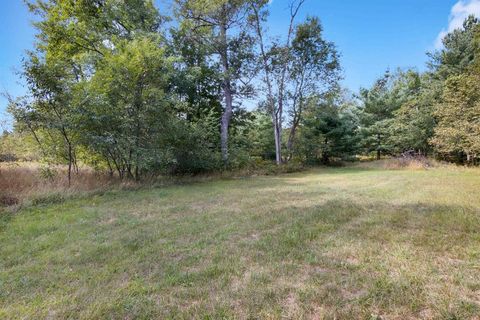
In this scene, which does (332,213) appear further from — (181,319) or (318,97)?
(318,97)

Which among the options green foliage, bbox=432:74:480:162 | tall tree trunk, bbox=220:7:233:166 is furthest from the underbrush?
green foliage, bbox=432:74:480:162

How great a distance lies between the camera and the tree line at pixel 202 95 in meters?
7.68

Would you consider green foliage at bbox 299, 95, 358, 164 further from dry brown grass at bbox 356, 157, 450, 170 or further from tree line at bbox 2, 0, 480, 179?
dry brown grass at bbox 356, 157, 450, 170

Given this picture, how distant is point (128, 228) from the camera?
3.93 metres

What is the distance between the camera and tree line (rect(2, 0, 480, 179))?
768 centimetres

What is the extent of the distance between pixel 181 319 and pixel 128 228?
2538 mm

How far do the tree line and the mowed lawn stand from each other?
3643 millimetres

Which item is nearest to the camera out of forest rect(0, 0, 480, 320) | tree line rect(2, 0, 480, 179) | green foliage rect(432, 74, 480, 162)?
forest rect(0, 0, 480, 320)

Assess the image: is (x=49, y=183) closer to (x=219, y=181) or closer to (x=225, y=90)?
(x=219, y=181)

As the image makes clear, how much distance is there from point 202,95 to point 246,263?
13.9 metres

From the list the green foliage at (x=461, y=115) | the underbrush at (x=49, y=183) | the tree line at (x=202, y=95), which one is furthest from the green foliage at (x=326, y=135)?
the underbrush at (x=49, y=183)

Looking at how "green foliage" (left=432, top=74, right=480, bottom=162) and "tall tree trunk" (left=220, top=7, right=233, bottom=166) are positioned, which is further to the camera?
"tall tree trunk" (left=220, top=7, right=233, bottom=166)

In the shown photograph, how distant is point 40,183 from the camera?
6648 millimetres

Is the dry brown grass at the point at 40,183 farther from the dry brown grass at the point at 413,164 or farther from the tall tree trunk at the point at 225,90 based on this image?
the dry brown grass at the point at 413,164
